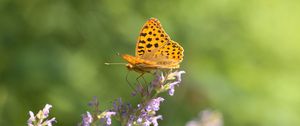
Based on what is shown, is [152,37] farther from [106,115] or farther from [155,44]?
[106,115]

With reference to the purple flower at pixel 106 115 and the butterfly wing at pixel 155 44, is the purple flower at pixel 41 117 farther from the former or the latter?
the butterfly wing at pixel 155 44

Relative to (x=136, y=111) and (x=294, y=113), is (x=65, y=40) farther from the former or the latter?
(x=136, y=111)

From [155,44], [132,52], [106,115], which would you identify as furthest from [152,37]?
[132,52]

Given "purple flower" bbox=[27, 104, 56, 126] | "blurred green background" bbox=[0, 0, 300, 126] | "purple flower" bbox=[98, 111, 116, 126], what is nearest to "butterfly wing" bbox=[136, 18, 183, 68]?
"purple flower" bbox=[98, 111, 116, 126]

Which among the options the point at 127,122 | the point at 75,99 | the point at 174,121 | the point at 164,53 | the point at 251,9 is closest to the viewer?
the point at 127,122

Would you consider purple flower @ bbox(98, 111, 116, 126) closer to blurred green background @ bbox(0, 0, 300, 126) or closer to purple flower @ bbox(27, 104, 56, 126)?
purple flower @ bbox(27, 104, 56, 126)

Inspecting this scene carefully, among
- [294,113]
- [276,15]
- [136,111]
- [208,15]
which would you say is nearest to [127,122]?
[136,111]
